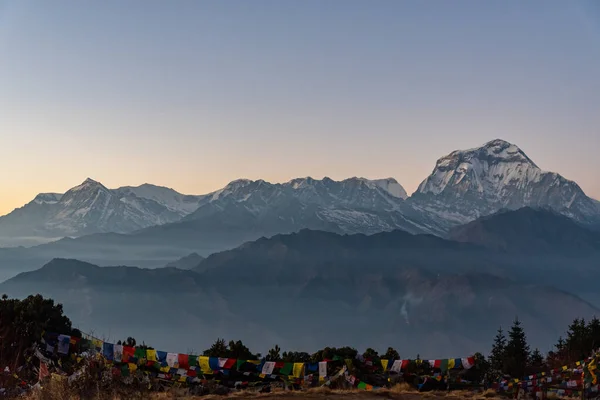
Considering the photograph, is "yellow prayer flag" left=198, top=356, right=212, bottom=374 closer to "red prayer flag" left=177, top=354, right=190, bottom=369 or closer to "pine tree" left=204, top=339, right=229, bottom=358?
"red prayer flag" left=177, top=354, right=190, bottom=369

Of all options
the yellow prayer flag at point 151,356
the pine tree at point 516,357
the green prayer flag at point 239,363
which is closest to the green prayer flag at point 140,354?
the yellow prayer flag at point 151,356

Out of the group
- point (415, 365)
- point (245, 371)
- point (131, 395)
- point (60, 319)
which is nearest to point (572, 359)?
point (415, 365)

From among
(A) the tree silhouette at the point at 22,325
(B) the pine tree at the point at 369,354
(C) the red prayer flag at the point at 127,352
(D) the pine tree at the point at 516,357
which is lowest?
(D) the pine tree at the point at 516,357

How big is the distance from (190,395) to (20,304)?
18881mm

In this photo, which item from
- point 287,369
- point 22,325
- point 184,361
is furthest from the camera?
point 22,325

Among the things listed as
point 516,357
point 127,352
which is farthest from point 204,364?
point 516,357

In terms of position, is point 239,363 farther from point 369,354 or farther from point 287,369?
point 369,354

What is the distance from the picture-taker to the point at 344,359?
37594mm

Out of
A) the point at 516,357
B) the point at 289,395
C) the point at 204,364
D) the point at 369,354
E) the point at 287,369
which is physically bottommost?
the point at 516,357

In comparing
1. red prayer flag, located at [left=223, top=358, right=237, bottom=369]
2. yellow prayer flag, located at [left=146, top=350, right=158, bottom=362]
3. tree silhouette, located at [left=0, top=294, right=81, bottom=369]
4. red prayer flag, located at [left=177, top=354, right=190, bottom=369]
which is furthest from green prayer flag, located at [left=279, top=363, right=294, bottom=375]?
tree silhouette, located at [left=0, top=294, right=81, bottom=369]

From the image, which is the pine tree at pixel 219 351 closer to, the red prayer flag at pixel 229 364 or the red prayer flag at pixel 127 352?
the red prayer flag at pixel 229 364

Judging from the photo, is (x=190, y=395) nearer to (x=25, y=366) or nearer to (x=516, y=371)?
(x=25, y=366)

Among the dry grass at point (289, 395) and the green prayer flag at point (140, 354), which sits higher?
the green prayer flag at point (140, 354)

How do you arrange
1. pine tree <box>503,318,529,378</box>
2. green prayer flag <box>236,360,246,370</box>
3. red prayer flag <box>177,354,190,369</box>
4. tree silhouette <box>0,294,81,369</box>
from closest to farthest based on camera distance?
red prayer flag <box>177,354,190,369</box>, green prayer flag <box>236,360,246,370</box>, tree silhouette <box>0,294,81,369</box>, pine tree <box>503,318,529,378</box>
